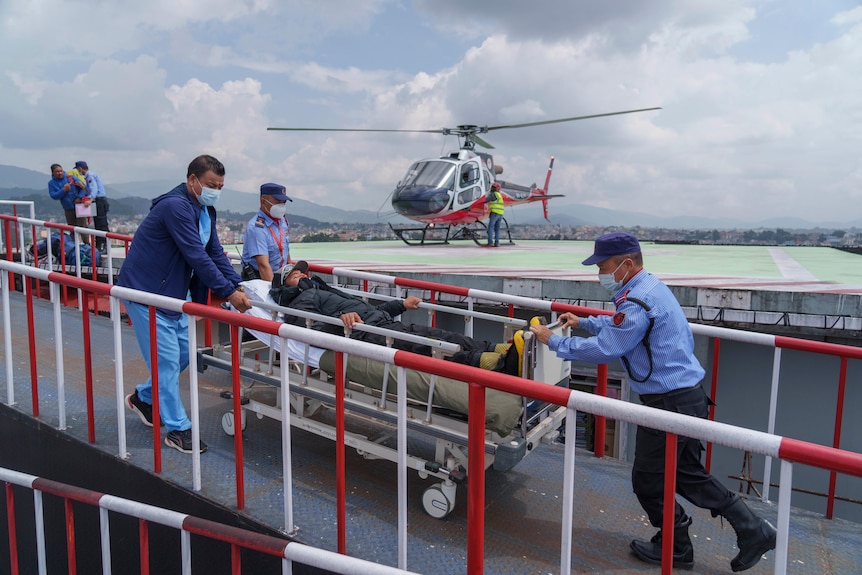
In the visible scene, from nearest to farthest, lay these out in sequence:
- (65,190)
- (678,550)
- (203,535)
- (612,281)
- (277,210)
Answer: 1. (203,535)
2. (678,550)
3. (612,281)
4. (277,210)
5. (65,190)

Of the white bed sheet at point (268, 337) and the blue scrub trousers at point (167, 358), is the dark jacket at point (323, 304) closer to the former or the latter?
the white bed sheet at point (268, 337)

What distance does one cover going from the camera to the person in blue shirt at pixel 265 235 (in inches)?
206

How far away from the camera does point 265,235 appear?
Answer: 17.4 feet

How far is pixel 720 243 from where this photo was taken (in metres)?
25.9

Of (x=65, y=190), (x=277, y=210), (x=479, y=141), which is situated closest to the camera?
(x=277, y=210)

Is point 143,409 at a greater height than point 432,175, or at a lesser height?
lesser

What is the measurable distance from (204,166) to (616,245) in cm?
270

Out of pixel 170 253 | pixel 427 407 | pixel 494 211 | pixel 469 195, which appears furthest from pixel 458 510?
pixel 469 195

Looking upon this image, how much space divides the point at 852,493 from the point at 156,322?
6970 mm

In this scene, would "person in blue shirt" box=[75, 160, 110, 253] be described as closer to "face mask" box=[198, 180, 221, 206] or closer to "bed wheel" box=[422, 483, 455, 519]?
"face mask" box=[198, 180, 221, 206]

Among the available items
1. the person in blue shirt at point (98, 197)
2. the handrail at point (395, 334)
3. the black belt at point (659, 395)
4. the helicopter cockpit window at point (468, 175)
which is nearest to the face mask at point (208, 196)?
the handrail at point (395, 334)

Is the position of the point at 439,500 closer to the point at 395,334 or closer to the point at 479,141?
the point at 395,334

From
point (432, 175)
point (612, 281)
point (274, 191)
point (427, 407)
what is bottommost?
point (427, 407)

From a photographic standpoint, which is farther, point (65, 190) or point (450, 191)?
point (450, 191)
